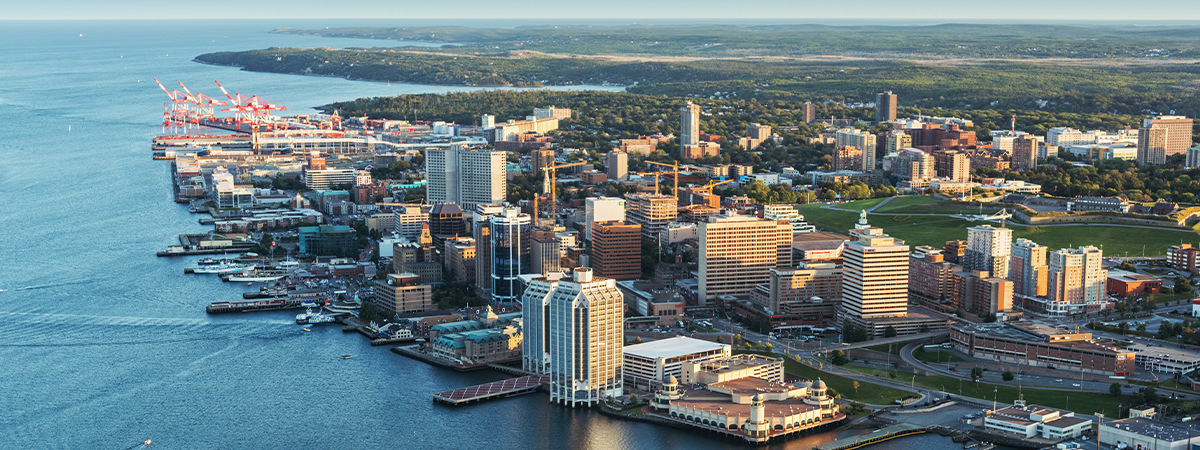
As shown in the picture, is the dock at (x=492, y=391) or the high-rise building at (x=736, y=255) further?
the high-rise building at (x=736, y=255)

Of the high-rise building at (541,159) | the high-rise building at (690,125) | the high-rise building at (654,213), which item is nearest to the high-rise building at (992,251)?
the high-rise building at (654,213)

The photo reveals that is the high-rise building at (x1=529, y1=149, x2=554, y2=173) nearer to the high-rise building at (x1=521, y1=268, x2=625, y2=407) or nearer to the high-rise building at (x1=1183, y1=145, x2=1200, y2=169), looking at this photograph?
the high-rise building at (x1=1183, y1=145, x2=1200, y2=169)

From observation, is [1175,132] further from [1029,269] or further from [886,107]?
[1029,269]

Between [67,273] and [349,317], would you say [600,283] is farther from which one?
[67,273]

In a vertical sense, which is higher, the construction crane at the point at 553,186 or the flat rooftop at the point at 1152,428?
the flat rooftop at the point at 1152,428

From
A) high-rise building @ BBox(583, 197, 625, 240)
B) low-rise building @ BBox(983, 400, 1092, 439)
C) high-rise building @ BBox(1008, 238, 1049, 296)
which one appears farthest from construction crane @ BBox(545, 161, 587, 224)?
low-rise building @ BBox(983, 400, 1092, 439)

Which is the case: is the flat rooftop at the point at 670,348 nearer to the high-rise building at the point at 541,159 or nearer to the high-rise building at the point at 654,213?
the high-rise building at the point at 654,213

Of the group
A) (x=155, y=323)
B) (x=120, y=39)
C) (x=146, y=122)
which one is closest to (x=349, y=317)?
(x=155, y=323)
